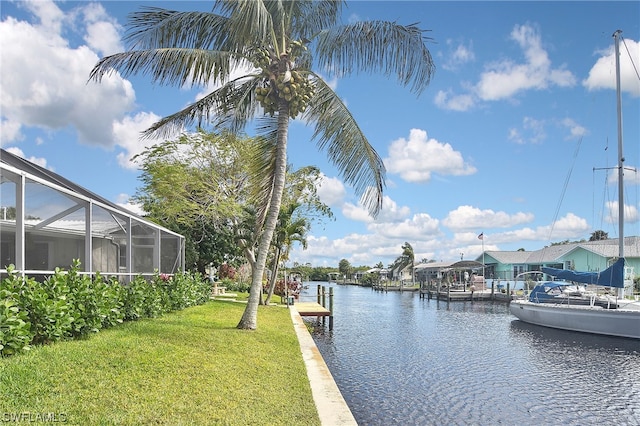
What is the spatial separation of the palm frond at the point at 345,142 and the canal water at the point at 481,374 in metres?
4.51

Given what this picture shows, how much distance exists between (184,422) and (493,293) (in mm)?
38514

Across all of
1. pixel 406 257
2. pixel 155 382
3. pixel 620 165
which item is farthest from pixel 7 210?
pixel 406 257

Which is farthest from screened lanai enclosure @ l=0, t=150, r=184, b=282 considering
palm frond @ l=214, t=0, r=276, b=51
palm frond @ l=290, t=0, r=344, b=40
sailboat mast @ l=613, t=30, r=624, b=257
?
sailboat mast @ l=613, t=30, r=624, b=257

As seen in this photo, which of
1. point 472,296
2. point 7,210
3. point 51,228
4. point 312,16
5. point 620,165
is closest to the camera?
point 7,210

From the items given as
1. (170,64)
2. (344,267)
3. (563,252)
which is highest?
(170,64)

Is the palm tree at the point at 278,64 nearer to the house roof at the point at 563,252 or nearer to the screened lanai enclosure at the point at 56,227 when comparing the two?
the screened lanai enclosure at the point at 56,227

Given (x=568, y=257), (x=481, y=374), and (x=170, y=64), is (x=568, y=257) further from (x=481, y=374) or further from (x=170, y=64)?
(x=170, y=64)

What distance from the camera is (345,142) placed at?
38.0 ft

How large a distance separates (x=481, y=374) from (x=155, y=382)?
31.6ft

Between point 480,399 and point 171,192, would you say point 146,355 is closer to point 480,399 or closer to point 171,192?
point 480,399

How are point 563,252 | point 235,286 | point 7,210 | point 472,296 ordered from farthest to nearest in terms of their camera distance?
point 563,252
point 472,296
point 235,286
point 7,210

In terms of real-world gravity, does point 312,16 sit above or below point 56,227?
above

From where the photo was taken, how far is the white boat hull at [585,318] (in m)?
19.4

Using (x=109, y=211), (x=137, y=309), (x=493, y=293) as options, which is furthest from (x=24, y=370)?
(x=493, y=293)
